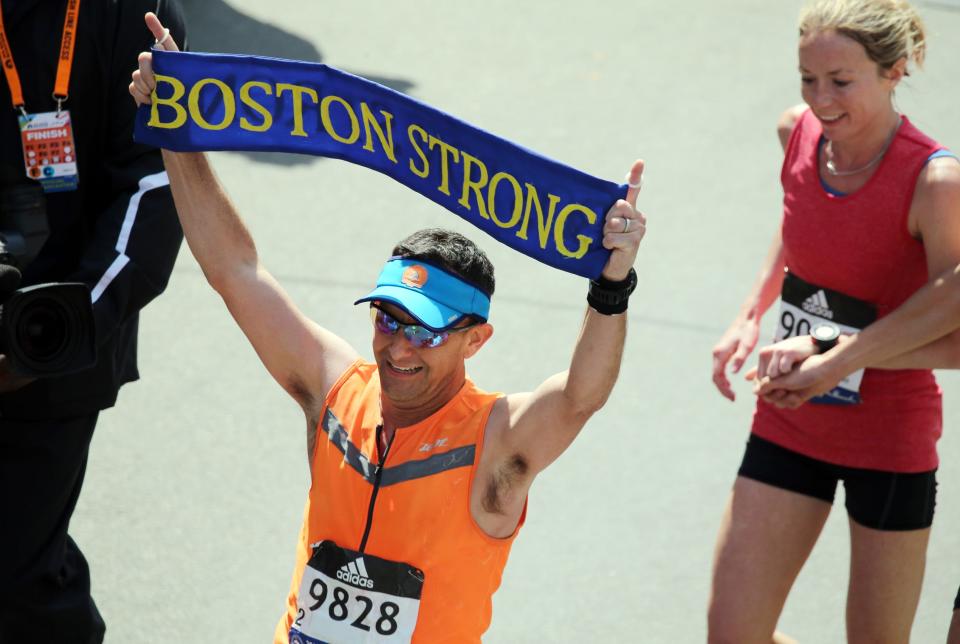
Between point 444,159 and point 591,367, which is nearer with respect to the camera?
point 591,367

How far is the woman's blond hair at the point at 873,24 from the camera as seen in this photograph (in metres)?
3.12

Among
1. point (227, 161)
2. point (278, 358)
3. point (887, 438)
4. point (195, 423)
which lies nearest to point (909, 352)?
point (887, 438)

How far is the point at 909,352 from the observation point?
10.3 feet

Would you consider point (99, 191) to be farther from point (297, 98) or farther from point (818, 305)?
point (818, 305)

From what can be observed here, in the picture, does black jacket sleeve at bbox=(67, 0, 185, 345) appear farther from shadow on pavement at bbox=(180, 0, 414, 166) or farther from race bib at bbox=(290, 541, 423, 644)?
shadow on pavement at bbox=(180, 0, 414, 166)

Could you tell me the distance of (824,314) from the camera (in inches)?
131

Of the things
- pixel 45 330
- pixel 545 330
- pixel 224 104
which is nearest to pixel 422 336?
pixel 224 104

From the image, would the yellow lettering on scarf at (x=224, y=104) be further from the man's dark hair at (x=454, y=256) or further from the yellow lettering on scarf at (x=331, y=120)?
the man's dark hair at (x=454, y=256)

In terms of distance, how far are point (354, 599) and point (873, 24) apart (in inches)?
68.9

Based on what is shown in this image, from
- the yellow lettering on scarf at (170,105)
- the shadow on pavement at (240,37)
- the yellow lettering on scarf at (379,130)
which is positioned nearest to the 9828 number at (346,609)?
the yellow lettering on scarf at (379,130)

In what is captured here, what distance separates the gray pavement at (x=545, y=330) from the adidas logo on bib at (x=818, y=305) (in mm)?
1318

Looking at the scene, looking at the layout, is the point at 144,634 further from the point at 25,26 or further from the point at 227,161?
the point at 227,161

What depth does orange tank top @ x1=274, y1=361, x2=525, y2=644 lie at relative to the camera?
267cm

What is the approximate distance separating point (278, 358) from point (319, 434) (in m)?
0.22
